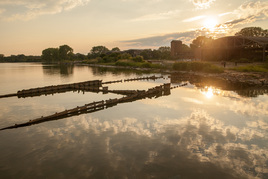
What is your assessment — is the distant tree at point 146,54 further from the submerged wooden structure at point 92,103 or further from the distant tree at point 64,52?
the distant tree at point 64,52

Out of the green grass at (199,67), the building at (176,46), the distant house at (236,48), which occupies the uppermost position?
the building at (176,46)

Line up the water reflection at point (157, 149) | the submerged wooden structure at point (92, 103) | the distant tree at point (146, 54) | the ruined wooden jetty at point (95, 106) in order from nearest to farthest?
the water reflection at point (157, 149), the ruined wooden jetty at point (95, 106), the submerged wooden structure at point (92, 103), the distant tree at point (146, 54)

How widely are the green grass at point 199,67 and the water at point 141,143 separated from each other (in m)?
28.6

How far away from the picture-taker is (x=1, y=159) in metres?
10.1

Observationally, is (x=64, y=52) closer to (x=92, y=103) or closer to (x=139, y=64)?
(x=139, y=64)

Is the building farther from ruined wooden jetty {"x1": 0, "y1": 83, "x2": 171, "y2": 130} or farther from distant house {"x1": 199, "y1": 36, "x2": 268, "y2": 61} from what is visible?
ruined wooden jetty {"x1": 0, "y1": 83, "x2": 171, "y2": 130}

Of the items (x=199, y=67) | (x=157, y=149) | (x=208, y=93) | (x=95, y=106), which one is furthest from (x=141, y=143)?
(x=199, y=67)

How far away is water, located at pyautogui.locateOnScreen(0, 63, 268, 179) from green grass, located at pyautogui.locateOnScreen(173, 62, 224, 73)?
28609mm

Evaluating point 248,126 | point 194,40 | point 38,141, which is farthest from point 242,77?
point 194,40

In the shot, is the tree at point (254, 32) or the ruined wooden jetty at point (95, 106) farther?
the tree at point (254, 32)

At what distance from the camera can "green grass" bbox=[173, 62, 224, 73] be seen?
46672mm

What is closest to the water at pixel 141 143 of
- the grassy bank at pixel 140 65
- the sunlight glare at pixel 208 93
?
the sunlight glare at pixel 208 93

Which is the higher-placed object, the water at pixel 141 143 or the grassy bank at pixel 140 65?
the grassy bank at pixel 140 65

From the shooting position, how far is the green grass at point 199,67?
46.7 meters
